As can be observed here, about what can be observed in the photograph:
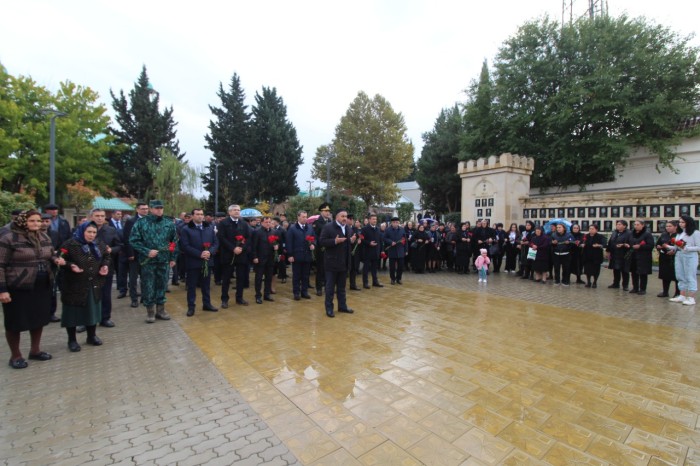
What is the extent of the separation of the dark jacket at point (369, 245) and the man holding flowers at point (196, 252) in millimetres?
4183

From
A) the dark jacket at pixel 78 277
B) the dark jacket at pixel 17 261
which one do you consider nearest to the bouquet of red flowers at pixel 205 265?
the dark jacket at pixel 78 277

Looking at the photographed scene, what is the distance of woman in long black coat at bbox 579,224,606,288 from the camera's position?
9922 millimetres

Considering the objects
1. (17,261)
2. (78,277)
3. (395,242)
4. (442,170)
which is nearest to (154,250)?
(78,277)

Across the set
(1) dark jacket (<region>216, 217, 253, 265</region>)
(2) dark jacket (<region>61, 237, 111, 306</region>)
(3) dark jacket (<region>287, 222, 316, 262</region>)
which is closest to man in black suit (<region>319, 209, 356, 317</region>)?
(3) dark jacket (<region>287, 222, 316, 262</region>)

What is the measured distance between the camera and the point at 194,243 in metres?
6.68

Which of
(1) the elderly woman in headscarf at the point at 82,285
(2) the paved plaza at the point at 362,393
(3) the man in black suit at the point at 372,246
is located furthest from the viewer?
(3) the man in black suit at the point at 372,246

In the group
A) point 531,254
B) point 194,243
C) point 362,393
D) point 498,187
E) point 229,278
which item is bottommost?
point 362,393

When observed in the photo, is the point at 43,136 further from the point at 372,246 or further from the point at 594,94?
the point at 594,94

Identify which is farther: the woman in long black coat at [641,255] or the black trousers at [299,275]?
the woman in long black coat at [641,255]

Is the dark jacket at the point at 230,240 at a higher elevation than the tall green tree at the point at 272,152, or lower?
lower

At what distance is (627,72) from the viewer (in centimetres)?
2031

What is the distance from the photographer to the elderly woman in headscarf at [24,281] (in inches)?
166

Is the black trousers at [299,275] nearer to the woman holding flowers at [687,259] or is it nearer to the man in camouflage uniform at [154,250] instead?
the man in camouflage uniform at [154,250]

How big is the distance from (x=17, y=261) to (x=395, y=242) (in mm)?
8062
